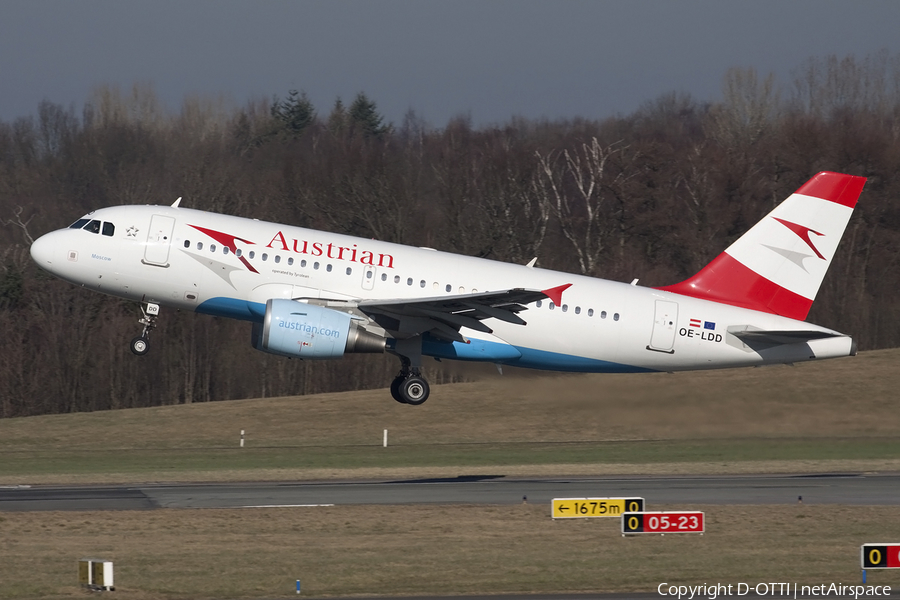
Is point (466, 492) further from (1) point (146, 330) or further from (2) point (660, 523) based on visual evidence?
Answer: (1) point (146, 330)

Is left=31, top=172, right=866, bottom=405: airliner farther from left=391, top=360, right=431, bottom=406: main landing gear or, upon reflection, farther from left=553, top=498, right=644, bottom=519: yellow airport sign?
left=553, top=498, right=644, bottom=519: yellow airport sign

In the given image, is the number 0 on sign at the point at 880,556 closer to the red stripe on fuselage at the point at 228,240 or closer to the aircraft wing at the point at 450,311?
the aircraft wing at the point at 450,311

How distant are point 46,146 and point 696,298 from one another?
337 feet

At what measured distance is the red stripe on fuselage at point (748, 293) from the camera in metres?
32.7

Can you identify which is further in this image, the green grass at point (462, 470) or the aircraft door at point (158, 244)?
the aircraft door at point (158, 244)

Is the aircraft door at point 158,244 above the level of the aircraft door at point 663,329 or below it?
above

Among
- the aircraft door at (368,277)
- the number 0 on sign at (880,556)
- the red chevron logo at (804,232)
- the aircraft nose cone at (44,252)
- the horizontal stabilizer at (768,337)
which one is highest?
the red chevron logo at (804,232)

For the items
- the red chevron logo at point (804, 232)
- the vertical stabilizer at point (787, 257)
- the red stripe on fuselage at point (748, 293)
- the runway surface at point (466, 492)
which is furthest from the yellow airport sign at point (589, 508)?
the red chevron logo at point (804, 232)

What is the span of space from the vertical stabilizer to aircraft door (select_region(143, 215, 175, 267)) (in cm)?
1398

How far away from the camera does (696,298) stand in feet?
106

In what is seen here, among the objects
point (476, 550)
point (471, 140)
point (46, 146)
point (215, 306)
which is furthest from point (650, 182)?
point (46, 146)

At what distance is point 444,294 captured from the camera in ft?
99.1

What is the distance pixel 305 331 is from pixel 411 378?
389 cm

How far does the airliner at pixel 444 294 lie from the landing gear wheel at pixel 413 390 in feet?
0.18
